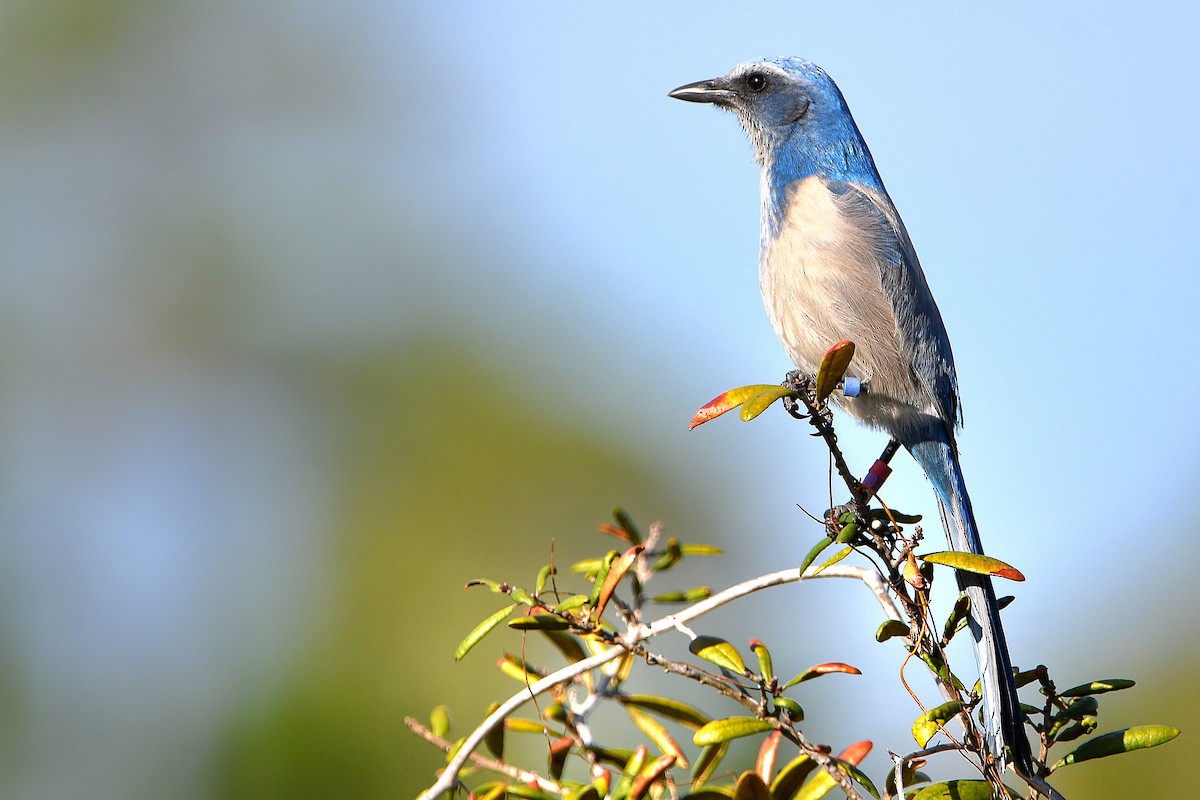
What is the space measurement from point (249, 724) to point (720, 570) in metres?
3.33

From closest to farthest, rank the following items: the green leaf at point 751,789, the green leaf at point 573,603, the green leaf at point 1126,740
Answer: the green leaf at point 751,789 → the green leaf at point 1126,740 → the green leaf at point 573,603

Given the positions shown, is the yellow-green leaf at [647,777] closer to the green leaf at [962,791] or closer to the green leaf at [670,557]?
the green leaf at [962,791]

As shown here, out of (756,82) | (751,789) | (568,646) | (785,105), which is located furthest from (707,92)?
(751,789)

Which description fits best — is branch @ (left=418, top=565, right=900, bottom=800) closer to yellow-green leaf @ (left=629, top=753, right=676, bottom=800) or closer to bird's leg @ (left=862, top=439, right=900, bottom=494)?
yellow-green leaf @ (left=629, top=753, right=676, bottom=800)

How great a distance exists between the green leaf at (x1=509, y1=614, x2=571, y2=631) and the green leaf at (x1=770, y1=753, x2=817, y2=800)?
53 centimetres

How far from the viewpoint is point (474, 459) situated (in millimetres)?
8820

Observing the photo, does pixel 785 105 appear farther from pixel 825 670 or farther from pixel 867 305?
pixel 825 670

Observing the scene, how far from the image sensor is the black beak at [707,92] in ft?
15.0

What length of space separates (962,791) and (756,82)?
325 centimetres

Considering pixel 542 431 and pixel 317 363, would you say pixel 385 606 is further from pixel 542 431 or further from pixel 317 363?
pixel 317 363

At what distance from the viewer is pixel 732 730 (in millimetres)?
2125

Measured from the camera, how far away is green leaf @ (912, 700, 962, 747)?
210 cm

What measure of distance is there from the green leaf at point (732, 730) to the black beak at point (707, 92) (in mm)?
3049

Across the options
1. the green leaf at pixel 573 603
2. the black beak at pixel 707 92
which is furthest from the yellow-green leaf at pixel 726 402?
the black beak at pixel 707 92
